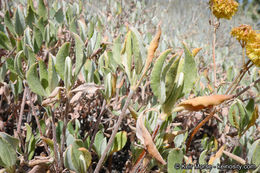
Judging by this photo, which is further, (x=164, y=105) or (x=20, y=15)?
(x=20, y=15)

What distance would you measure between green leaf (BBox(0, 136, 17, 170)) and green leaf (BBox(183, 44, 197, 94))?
1.58ft

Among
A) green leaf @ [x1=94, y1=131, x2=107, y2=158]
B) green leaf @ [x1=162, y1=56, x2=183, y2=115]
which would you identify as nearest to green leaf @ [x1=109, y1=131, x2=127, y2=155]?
green leaf @ [x1=94, y1=131, x2=107, y2=158]

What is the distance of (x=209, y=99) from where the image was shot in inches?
18.9

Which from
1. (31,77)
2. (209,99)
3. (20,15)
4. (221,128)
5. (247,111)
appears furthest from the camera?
(221,128)

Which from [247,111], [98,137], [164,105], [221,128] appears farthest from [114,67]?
[221,128]

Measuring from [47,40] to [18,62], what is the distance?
13.8 inches

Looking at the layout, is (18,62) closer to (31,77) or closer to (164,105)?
(31,77)

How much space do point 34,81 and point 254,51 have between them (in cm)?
64

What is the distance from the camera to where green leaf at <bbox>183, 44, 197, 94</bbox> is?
1.58 ft

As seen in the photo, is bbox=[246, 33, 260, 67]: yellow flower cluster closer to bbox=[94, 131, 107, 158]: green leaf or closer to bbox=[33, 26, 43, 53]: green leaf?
bbox=[94, 131, 107, 158]: green leaf

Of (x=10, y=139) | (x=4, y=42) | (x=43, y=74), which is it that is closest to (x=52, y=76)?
(x=43, y=74)

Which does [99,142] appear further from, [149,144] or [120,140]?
[149,144]

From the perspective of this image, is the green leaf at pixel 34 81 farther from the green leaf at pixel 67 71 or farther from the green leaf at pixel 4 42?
the green leaf at pixel 4 42

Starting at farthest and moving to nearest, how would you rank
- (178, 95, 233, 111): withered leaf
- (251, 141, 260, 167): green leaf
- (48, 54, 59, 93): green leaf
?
(251, 141, 260, 167): green leaf → (48, 54, 59, 93): green leaf → (178, 95, 233, 111): withered leaf
